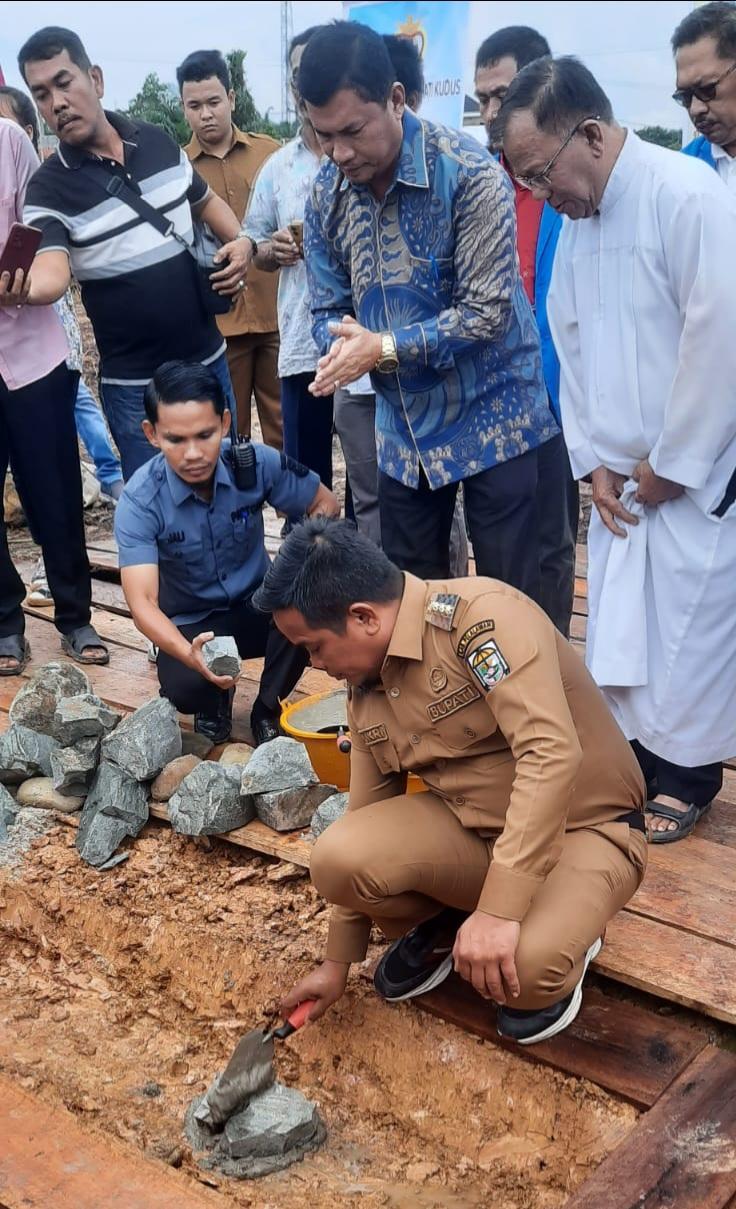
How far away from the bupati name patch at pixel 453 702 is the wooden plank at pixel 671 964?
68cm

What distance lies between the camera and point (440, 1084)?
2434 millimetres

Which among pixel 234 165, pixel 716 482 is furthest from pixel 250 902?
pixel 234 165

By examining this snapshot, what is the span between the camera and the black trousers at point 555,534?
11.5 ft

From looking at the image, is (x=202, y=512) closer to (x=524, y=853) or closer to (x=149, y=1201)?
(x=524, y=853)

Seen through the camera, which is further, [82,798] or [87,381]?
[87,381]

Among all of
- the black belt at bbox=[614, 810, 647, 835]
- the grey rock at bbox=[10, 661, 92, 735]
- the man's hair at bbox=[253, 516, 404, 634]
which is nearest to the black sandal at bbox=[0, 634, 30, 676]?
the grey rock at bbox=[10, 661, 92, 735]

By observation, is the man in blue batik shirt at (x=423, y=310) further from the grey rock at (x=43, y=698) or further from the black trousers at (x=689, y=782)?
the grey rock at (x=43, y=698)

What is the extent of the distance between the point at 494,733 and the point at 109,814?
1368 millimetres

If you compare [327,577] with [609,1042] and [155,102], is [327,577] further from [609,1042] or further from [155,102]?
[155,102]

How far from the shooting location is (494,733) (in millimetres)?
2314

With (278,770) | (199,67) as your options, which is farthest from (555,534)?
(199,67)

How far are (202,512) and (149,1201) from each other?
1.96 m

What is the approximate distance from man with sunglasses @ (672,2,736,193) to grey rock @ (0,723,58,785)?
2.54m

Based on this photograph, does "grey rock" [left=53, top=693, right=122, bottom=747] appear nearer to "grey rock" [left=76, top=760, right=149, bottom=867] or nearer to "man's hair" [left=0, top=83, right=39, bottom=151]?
"grey rock" [left=76, top=760, right=149, bottom=867]
